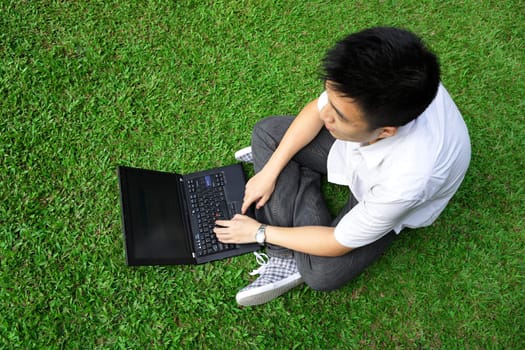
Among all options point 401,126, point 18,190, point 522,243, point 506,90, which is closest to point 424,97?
point 401,126

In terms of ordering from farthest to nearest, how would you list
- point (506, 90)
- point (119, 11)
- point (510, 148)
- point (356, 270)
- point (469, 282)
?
point (119, 11)
point (506, 90)
point (510, 148)
point (469, 282)
point (356, 270)

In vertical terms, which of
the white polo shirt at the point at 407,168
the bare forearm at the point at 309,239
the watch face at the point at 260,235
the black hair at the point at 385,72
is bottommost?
the watch face at the point at 260,235

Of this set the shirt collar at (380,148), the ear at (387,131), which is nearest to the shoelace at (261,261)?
the shirt collar at (380,148)

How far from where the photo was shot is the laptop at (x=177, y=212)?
2012 mm

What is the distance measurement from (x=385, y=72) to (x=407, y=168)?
0.39 m


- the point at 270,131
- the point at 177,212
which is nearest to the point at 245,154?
the point at 270,131

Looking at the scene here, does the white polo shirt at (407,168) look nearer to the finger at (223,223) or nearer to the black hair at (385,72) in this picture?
the black hair at (385,72)

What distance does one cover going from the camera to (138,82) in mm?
2789

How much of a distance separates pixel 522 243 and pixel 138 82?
8.82 ft

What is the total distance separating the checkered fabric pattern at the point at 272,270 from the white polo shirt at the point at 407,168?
57cm

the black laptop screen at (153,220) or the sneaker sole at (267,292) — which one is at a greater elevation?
the black laptop screen at (153,220)

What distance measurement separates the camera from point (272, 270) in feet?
7.20

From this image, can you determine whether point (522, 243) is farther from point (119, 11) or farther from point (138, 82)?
point (119, 11)

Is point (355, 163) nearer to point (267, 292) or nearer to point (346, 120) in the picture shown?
point (346, 120)
